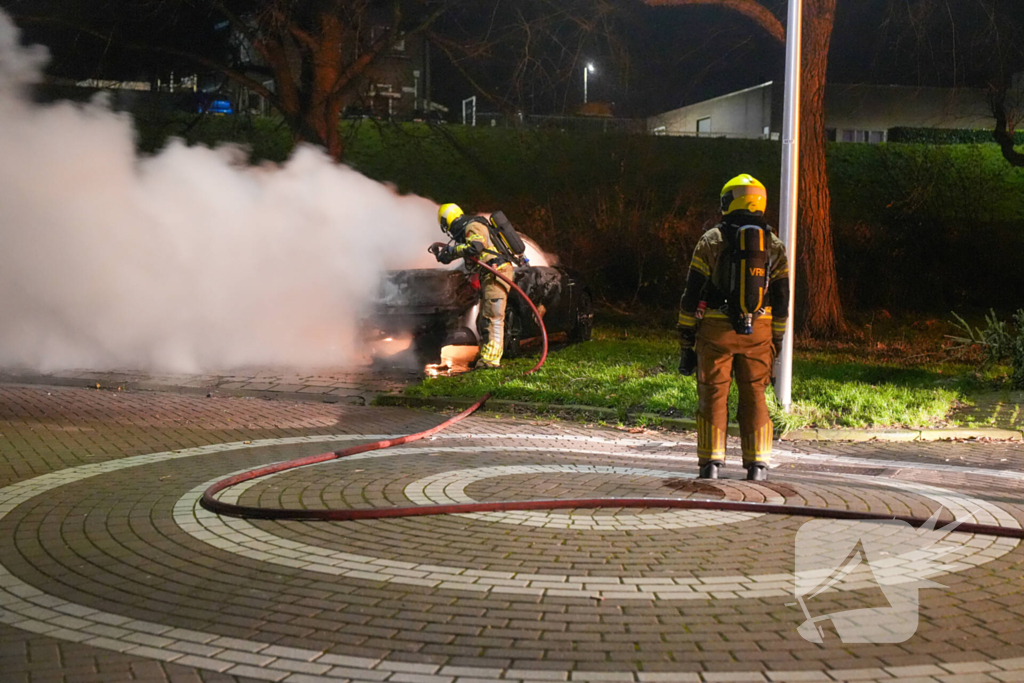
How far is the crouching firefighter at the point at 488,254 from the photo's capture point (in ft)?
40.5

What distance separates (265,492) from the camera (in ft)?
21.8

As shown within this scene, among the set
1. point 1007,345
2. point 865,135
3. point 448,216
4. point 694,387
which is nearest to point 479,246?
point 448,216

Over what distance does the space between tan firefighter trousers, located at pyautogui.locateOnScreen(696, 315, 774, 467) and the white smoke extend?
23.9 ft

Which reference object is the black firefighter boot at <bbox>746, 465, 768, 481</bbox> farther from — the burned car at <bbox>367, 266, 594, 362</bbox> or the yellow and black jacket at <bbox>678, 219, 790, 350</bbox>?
the burned car at <bbox>367, 266, 594, 362</bbox>

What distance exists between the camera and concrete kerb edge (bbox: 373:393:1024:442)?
9742mm

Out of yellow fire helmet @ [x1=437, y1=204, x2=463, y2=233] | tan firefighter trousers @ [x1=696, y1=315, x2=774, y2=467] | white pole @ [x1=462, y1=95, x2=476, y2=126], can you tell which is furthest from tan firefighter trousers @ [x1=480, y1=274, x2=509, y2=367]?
white pole @ [x1=462, y1=95, x2=476, y2=126]

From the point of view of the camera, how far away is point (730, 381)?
7.05 metres

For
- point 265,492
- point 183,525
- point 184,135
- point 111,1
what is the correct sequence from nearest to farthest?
point 183,525 < point 265,492 < point 111,1 < point 184,135

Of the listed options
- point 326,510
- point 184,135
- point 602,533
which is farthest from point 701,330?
point 184,135

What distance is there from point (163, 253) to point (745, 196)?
9.99m

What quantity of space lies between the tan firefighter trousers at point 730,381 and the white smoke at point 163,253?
7.30 meters

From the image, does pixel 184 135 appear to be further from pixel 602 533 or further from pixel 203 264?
pixel 602 533

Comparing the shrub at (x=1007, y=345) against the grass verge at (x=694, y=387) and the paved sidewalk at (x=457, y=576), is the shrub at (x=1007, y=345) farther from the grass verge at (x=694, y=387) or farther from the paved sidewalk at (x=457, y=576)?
the paved sidewalk at (x=457, y=576)

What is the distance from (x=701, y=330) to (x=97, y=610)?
4.44 metres
